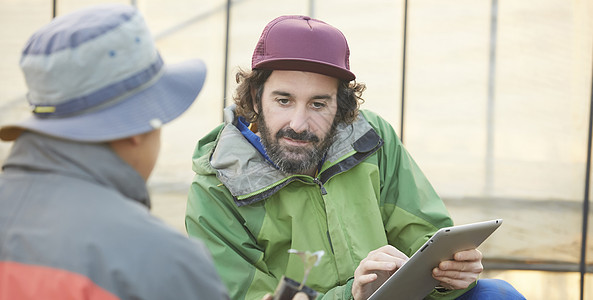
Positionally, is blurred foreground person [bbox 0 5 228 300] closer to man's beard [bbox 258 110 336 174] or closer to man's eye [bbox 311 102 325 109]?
man's beard [bbox 258 110 336 174]

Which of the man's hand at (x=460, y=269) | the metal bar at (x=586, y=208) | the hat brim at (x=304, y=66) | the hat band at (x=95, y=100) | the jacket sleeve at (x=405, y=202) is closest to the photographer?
the hat band at (x=95, y=100)

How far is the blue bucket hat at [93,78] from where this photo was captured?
1256 millimetres

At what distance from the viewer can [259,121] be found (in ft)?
8.08

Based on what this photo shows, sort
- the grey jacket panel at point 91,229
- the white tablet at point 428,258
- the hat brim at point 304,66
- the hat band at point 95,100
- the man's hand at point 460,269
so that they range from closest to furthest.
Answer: the grey jacket panel at point 91,229
the hat band at point 95,100
the white tablet at point 428,258
the man's hand at point 460,269
the hat brim at point 304,66

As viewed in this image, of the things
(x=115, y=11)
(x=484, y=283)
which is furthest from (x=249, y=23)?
(x=115, y=11)

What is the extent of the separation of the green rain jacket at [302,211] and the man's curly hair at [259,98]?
5 centimetres

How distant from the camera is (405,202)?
97.6 inches

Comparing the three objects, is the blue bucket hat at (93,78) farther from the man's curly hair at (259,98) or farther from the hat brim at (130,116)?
the man's curly hair at (259,98)

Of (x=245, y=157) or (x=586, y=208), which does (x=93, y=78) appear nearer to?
(x=245, y=157)

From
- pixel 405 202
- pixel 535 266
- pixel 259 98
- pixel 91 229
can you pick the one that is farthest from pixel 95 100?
pixel 535 266

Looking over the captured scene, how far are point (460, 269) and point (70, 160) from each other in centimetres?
132

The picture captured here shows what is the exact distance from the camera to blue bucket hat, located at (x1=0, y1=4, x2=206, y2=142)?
126cm

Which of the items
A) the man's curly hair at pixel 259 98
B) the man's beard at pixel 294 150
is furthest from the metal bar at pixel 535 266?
the man's beard at pixel 294 150

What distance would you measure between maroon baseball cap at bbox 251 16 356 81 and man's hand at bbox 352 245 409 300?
0.62 m
